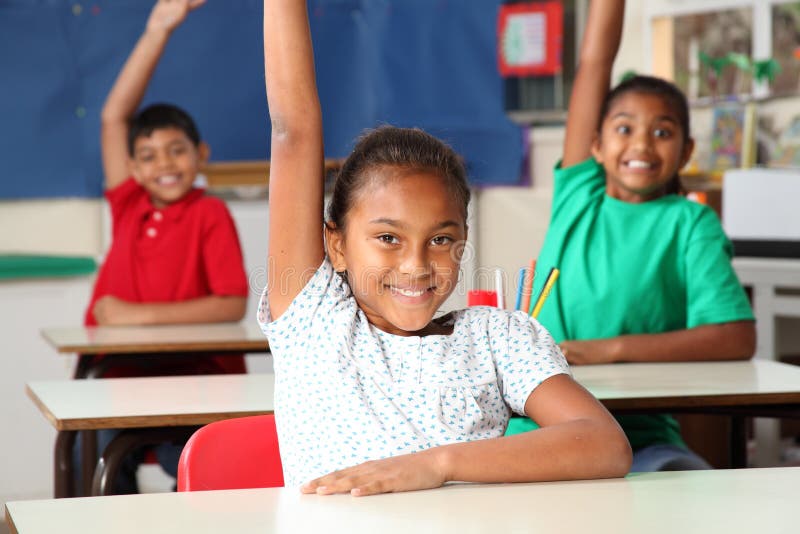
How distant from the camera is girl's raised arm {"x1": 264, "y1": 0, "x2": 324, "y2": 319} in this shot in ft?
4.25

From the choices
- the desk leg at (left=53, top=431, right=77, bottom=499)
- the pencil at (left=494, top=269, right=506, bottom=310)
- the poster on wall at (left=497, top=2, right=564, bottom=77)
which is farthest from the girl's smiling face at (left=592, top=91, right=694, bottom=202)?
the poster on wall at (left=497, top=2, right=564, bottom=77)

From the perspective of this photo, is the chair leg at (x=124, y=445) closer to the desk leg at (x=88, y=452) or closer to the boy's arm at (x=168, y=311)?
the desk leg at (x=88, y=452)

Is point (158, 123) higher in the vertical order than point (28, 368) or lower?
higher

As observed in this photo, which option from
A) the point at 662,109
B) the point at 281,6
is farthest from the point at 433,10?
the point at 281,6

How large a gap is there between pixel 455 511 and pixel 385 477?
95mm

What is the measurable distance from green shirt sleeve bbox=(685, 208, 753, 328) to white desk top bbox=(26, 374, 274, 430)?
2.63 ft

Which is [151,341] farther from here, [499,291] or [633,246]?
[633,246]

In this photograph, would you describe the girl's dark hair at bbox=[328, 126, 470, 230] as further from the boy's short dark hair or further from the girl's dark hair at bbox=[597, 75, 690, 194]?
the boy's short dark hair

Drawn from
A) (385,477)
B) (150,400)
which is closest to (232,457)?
(385,477)

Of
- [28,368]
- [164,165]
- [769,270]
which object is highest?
[164,165]

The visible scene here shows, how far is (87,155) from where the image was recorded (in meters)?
3.90

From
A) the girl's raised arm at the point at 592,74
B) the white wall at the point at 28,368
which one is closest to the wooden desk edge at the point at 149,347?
the girl's raised arm at the point at 592,74

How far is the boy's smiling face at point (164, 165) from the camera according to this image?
9.66ft

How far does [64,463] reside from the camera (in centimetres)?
196
